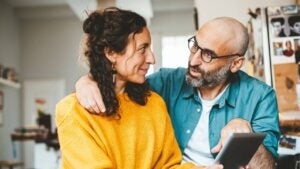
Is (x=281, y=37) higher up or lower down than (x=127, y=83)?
higher up

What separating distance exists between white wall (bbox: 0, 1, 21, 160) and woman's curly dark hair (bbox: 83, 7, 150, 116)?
6136mm

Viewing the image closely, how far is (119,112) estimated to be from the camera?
1.46m

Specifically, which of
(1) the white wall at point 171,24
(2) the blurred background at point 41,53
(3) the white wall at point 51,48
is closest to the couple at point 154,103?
(2) the blurred background at point 41,53

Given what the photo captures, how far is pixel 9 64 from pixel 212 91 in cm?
649

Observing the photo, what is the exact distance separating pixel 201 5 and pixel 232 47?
1176mm

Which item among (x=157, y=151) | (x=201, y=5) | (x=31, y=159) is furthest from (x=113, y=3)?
(x=31, y=159)

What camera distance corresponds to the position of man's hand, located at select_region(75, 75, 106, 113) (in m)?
1.36

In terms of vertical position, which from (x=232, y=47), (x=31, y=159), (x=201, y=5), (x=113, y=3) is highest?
(x=113, y=3)

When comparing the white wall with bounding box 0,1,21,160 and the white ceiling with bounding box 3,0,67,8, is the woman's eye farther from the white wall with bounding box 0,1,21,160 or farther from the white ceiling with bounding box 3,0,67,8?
the white wall with bounding box 0,1,21,160

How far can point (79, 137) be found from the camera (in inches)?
51.7

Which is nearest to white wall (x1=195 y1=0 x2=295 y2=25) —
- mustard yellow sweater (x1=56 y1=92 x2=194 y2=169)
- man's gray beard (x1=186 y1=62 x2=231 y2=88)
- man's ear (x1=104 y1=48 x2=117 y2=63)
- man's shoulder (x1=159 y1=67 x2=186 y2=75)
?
man's shoulder (x1=159 y1=67 x2=186 y2=75)

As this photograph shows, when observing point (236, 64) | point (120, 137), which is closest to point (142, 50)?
point (120, 137)

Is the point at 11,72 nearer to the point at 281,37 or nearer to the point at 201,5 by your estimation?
the point at 201,5

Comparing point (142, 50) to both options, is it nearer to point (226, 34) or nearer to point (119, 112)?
point (119, 112)
